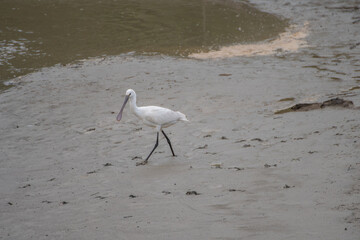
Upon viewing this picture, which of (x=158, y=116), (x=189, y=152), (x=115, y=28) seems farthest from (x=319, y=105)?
(x=115, y=28)

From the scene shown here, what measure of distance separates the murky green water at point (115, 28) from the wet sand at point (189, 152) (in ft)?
→ 4.69

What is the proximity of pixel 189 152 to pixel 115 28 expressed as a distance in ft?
38.8

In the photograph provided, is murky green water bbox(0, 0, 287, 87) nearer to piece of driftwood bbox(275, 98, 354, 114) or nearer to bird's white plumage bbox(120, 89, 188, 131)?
piece of driftwood bbox(275, 98, 354, 114)

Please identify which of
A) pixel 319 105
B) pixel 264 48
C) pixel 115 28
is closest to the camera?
pixel 319 105

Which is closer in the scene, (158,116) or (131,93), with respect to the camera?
(158,116)

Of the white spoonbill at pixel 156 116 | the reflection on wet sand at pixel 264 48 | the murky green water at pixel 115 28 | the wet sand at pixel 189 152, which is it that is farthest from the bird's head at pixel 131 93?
the reflection on wet sand at pixel 264 48

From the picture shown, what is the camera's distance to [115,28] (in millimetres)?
18984

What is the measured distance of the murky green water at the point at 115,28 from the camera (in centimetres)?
1588

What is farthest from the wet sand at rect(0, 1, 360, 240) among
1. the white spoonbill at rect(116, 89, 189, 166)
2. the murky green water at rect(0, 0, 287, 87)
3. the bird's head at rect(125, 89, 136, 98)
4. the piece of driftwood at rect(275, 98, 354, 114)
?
the murky green water at rect(0, 0, 287, 87)

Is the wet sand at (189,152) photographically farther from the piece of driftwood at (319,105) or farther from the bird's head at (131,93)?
the bird's head at (131,93)

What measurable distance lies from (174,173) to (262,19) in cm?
1502

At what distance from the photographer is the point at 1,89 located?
1270 cm

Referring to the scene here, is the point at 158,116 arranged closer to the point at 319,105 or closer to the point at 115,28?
the point at 319,105

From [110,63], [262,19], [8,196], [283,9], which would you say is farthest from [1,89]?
[283,9]
